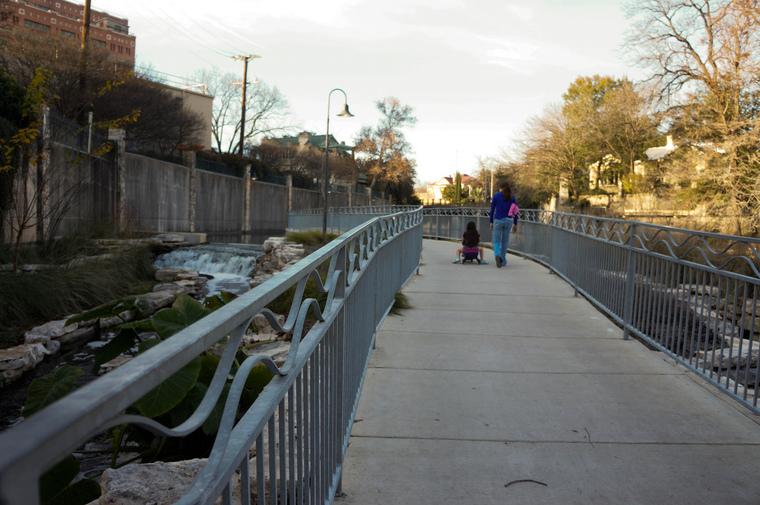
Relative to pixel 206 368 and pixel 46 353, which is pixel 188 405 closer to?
pixel 206 368

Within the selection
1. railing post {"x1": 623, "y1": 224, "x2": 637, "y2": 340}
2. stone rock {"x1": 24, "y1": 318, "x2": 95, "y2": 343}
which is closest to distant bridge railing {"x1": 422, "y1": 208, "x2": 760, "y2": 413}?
railing post {"x1": 623, "y1": 224, "x2": 637, "y2": 340}

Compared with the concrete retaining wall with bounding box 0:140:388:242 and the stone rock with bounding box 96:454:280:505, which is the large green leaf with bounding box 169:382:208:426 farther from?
the concrete retaining wall with bounding box 0:140:388:242

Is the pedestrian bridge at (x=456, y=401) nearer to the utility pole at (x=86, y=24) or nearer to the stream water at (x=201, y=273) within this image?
the stream water at (x=201, y=273)

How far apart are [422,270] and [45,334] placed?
702 centimetres

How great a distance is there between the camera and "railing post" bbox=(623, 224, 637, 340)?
254 inches

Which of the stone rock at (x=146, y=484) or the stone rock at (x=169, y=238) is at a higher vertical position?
the stone rock at (x=146, y=484)

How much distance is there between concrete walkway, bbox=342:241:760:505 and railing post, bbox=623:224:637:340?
213mm

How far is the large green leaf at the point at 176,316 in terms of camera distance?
3.22m

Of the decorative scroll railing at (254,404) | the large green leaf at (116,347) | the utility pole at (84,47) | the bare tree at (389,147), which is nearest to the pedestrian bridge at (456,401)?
the decorative scroll railing at (254,404)

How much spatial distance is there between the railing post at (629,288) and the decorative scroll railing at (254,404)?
11.4 feet

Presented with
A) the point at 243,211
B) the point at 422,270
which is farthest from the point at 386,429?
the point at 243,211

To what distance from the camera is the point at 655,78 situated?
86.8ft

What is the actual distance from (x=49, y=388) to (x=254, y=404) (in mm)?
2061

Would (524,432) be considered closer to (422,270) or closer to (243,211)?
(422,270)
